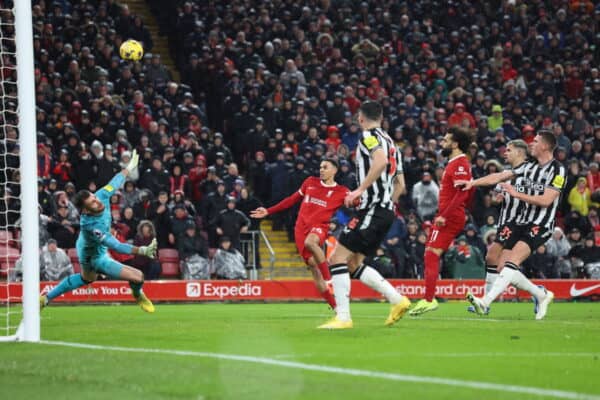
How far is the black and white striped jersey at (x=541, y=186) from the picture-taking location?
14680mm

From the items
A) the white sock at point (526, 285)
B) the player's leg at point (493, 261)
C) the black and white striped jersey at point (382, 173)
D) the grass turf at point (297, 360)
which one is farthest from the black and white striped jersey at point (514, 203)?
the black and white striped jersey at point (382, 173)

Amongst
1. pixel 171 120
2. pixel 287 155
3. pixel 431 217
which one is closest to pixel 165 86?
pixel 171 120

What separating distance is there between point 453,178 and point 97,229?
5027mm

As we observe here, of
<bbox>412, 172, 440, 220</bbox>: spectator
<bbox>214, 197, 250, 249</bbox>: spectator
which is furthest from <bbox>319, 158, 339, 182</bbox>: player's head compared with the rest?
<bbox>412, 172, 440, 220</bbox>: spectator

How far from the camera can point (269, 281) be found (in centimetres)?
2347

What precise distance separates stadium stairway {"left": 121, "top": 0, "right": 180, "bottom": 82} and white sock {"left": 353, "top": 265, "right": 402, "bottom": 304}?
19.4 m

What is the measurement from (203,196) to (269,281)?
2.49 meters

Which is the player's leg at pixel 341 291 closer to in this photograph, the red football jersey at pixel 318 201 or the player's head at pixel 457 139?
the player's head at pixel 457 139

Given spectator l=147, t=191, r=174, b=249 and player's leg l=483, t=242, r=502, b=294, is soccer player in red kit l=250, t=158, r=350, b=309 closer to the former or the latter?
player's leg l=483, t=242, r=502, b=294

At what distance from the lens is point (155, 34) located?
106 feet

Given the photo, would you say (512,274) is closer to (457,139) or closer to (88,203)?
(457,139)

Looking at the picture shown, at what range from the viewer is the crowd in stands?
77.4 ft

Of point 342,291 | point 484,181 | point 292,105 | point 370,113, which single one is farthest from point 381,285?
point 292,105

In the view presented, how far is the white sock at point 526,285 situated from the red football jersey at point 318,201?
9.49 feet
